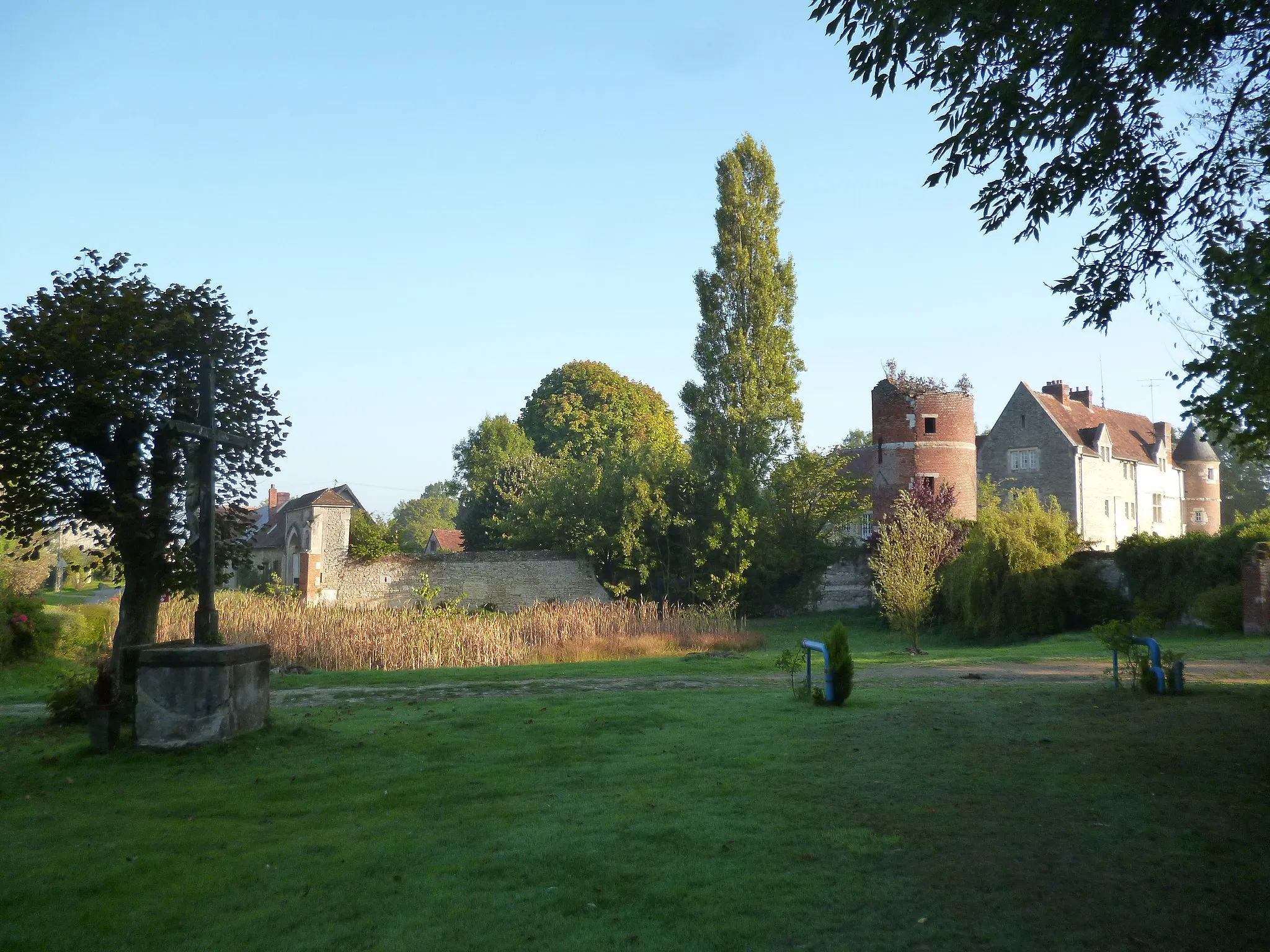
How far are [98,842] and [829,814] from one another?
4.48 meters

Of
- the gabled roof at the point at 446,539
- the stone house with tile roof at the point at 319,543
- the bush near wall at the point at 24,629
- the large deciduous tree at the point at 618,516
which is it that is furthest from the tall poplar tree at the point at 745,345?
the gabled roof at the point at 446,539

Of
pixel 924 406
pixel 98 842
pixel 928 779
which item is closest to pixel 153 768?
pixel 98 842

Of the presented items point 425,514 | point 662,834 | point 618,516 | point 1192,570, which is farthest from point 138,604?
point 425,514

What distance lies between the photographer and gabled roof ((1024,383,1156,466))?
48125 millimetres

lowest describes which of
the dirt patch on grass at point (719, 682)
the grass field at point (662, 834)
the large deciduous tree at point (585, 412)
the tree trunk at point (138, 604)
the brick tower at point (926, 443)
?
the dirt patch on grass at point (719, 682)

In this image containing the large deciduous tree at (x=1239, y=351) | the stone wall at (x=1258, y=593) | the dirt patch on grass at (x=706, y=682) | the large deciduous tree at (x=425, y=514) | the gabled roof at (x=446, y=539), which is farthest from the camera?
the large deciduous tree at (x=425, y=514)

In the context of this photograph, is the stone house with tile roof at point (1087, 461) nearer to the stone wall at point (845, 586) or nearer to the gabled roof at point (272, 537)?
the stone wall at point (845, 586)

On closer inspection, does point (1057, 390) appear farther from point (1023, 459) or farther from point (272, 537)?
point (272, 537)

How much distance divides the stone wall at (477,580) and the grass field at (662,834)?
19807 mm

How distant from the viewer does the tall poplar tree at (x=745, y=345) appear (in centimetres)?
3616

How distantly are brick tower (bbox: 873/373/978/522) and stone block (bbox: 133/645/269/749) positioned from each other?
2845 centimetres

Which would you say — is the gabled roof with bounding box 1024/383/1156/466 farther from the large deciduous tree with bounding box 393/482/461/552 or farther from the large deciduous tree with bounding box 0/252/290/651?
the large deciduous tree with bounding box 393/482/461/552

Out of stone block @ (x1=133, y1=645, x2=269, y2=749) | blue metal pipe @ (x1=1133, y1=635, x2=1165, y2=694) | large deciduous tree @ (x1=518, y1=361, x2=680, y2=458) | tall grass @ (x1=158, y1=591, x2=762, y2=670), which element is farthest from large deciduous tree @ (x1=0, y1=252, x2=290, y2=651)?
large deciduous tree @ (x1=518, y1=361, x2=680, y2=458)

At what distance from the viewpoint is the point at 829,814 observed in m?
6.22
